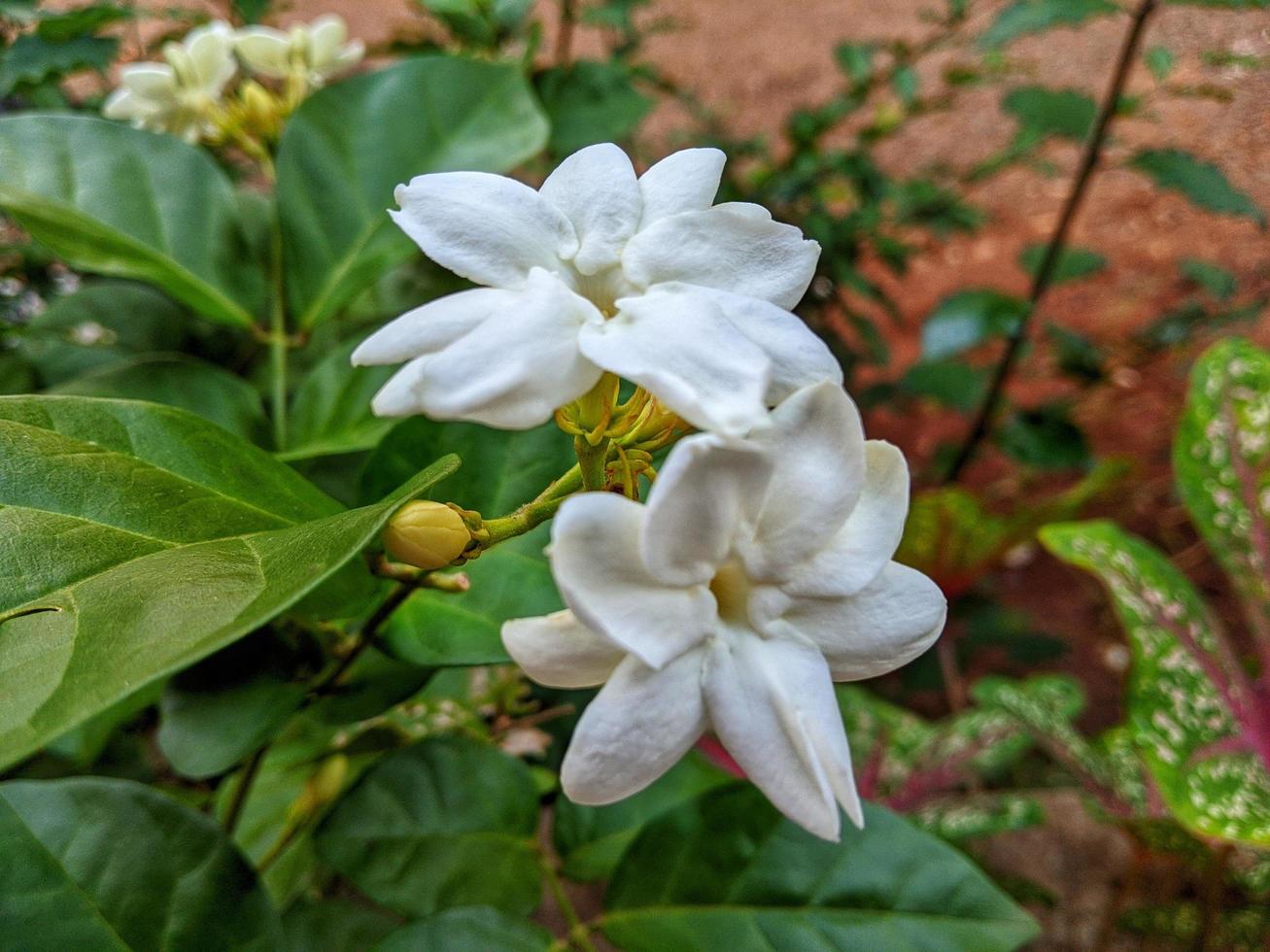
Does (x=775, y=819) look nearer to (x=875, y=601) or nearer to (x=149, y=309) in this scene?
(x=875, y=601)

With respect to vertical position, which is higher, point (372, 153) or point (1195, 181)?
point (372, 153)

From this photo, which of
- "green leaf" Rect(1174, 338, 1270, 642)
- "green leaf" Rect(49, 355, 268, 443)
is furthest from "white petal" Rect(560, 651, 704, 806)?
"green leaf" Rect(1174, 338, 1270, 642)

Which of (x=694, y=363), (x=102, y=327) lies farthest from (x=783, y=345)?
(x=102, y=327)

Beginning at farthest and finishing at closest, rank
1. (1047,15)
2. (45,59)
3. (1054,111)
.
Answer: (1054,111) < (1047,15) < (45,59)

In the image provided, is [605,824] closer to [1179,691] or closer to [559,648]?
[559,648]

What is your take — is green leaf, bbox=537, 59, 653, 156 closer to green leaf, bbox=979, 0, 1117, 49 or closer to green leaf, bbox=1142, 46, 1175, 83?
green leaf, bbox=979, 0, 1117, 49

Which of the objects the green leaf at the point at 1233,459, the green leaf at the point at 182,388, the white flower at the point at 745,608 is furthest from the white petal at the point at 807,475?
the green leaf at the point at 1233,459
